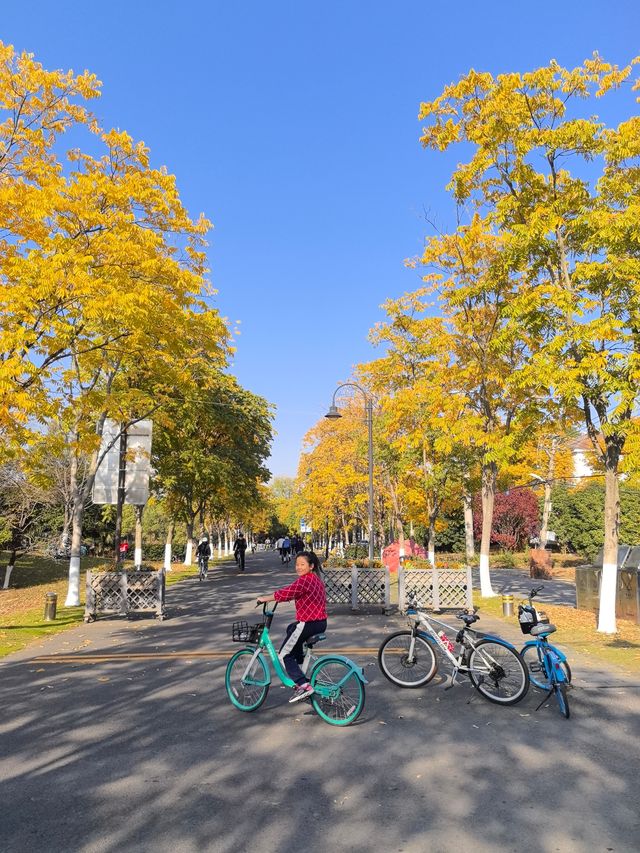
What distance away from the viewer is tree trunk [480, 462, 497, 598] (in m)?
19.7

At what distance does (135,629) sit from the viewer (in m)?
13.0

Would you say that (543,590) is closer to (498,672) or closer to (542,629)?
(498,672)

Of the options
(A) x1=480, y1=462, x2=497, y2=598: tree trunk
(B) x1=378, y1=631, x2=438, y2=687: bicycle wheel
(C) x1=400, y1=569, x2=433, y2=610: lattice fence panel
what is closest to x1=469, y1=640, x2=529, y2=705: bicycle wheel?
(B) x1=378, y1=631, x2=438, y2=687: bicycle wheel

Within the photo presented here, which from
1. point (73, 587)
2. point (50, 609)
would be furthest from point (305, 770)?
point (73, 587)

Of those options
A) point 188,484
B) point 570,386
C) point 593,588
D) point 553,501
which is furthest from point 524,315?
point 553,501

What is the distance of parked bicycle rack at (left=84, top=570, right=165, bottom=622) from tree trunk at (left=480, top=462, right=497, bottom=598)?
1041 centimetres

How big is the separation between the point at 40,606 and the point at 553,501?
117ft

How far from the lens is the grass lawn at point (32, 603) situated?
41.1ft

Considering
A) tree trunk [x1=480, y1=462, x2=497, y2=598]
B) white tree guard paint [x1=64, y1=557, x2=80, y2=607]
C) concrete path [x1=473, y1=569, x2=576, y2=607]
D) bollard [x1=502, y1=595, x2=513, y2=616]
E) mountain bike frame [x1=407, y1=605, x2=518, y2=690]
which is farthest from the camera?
concrete path [x1=473, y1=569, x2=576, y2=607]

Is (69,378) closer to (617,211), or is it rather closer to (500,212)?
(500,212)

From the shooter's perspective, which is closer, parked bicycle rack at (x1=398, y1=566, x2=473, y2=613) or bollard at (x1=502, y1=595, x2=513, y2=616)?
bollard at (x1=502, y1=595, x2=513, y2=616)

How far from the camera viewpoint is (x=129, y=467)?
1969 cm

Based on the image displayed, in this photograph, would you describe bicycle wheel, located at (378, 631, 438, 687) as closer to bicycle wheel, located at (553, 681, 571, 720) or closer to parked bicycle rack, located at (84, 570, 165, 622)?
bicycle wheel, located at (553, 681, 571, 720)

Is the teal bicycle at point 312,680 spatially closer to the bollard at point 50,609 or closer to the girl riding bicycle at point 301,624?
the girl riding bicycle at point 301,624
